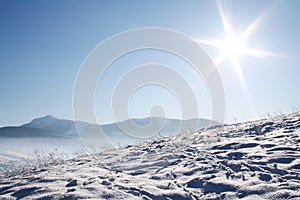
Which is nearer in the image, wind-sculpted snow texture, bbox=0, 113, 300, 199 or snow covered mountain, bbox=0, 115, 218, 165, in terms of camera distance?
wind-sculpted snow texture, bbox=0, 113, 300, 199

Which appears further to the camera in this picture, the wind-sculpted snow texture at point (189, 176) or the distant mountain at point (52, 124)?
the distant mountain at point (52, 124)

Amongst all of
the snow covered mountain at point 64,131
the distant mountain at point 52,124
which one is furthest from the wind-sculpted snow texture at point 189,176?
the distant mountain at point 52,124

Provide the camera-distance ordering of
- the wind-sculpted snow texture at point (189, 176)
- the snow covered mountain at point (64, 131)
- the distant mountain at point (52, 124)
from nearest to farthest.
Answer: the wind-sculpted snow texture at point (189, 176) → the snow covered mountain at point (64, 131) → the distant mountain at point (52, 124)

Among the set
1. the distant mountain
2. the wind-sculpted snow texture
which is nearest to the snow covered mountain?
the distant mountain

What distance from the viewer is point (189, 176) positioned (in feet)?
13.2

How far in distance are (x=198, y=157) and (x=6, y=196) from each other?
2.99 m

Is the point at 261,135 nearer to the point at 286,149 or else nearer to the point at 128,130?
the point at 286,149

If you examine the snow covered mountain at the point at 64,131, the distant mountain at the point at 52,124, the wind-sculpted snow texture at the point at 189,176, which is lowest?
the wind-sculpted snow texture at the point at 189,176

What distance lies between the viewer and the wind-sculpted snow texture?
3328 millimetres

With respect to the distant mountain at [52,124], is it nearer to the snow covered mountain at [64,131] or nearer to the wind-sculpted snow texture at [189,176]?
the snow covered mountain at [64,131]

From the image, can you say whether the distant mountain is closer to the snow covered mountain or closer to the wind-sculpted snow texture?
the snow covered mountain

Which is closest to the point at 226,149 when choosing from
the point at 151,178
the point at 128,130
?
the point at 151,178

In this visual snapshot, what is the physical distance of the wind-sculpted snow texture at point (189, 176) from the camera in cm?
333

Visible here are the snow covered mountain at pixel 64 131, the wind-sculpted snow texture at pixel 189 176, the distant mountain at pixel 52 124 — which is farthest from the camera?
the distant mountain at pixel 52 124
